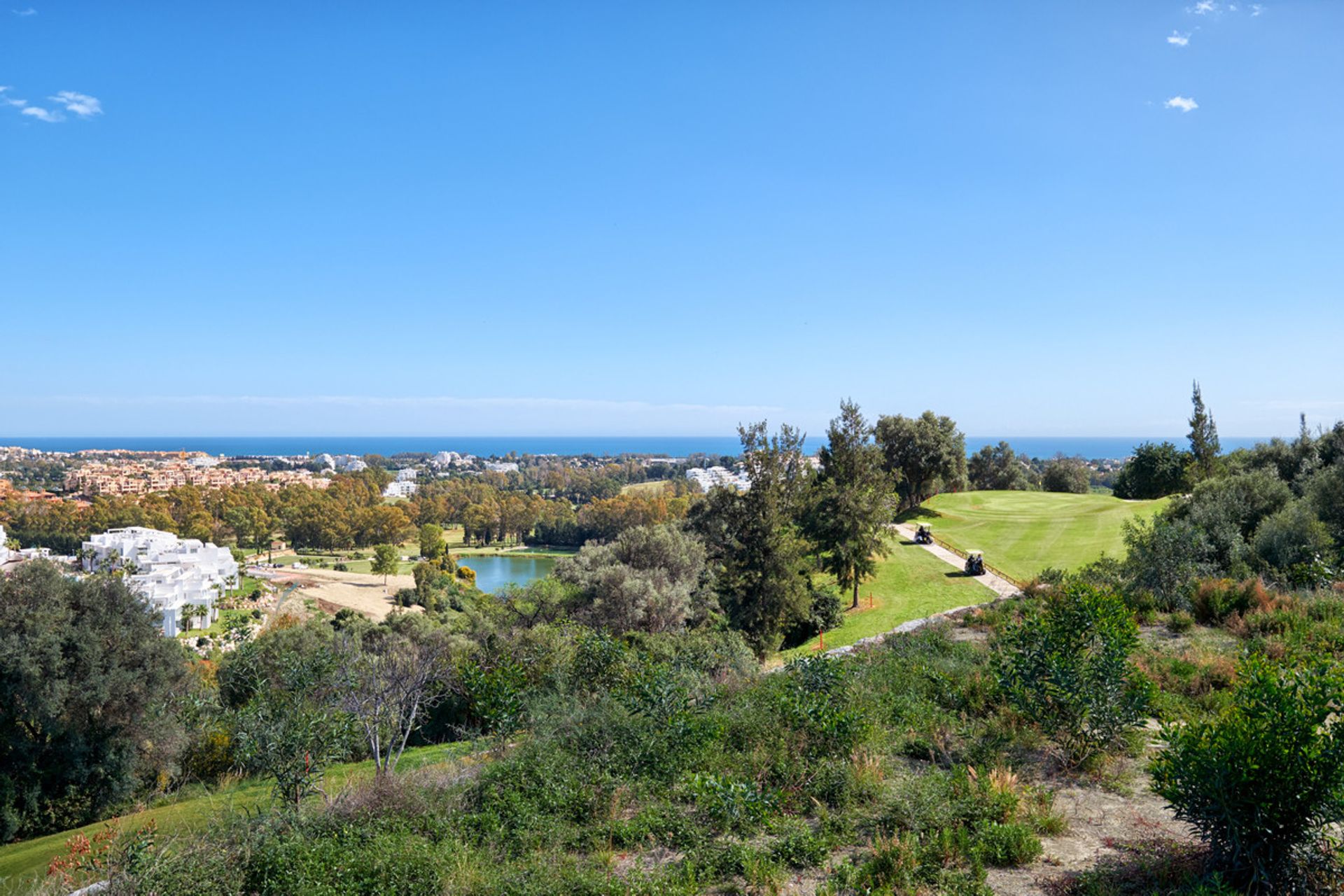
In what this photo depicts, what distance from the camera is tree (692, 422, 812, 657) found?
18234mm

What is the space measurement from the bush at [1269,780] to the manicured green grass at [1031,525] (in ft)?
61.6

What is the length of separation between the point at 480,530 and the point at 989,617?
345ft

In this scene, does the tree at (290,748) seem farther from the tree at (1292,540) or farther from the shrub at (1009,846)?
the tree at (1292,540)

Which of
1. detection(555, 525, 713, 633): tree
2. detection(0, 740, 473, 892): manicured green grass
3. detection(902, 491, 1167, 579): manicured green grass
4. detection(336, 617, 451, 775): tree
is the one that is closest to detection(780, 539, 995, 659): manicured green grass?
detection(902, 491, 1167, 579): manicured green grass

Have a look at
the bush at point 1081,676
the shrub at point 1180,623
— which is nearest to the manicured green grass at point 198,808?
the bush at point 1081,676

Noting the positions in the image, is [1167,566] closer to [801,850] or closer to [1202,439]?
[801,850]

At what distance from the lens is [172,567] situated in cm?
5584

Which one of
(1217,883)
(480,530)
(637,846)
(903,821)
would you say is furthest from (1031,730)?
(480,530)

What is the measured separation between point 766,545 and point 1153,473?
32307 millimetres

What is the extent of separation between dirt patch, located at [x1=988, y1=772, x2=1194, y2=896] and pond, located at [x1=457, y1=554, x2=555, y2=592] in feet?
221

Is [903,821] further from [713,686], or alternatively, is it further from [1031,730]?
[713,686]

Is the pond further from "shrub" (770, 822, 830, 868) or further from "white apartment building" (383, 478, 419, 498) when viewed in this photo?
"shrub" (770, 822, 830, 868)

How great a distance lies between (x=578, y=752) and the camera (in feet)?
22.7

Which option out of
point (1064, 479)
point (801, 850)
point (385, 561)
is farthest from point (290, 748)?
point (385, 561)
